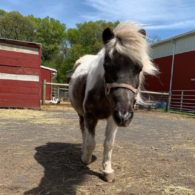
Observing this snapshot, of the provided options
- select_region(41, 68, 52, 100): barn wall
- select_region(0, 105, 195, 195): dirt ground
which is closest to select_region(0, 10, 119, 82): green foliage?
select_region(41, 68, 52, 100): barn wall

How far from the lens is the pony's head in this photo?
1.57m

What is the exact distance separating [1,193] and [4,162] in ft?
2.74

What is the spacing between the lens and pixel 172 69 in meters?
16.2

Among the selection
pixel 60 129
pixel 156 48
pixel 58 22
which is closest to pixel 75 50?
pixel 58 22

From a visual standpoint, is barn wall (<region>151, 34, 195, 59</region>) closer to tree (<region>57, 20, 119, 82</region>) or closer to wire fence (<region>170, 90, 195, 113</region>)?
wire fence (<region>170, 90, 195, 113</region>)

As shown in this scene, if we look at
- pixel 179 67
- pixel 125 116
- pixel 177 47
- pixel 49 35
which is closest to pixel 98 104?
pixel 125 116

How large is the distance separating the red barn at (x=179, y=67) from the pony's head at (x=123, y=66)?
1222 centimetres

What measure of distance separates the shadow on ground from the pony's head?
3.58 feet

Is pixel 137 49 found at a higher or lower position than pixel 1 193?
higher

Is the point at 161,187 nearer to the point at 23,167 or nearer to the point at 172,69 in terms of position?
the point at 23,167

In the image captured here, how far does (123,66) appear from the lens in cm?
170

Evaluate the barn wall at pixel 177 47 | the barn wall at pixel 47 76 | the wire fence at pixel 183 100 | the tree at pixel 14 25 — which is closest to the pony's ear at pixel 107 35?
the barn wall at pixel 177 47

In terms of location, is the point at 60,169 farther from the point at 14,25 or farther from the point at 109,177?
the point at 14,25

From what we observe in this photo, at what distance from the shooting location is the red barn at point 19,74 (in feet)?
26.5
